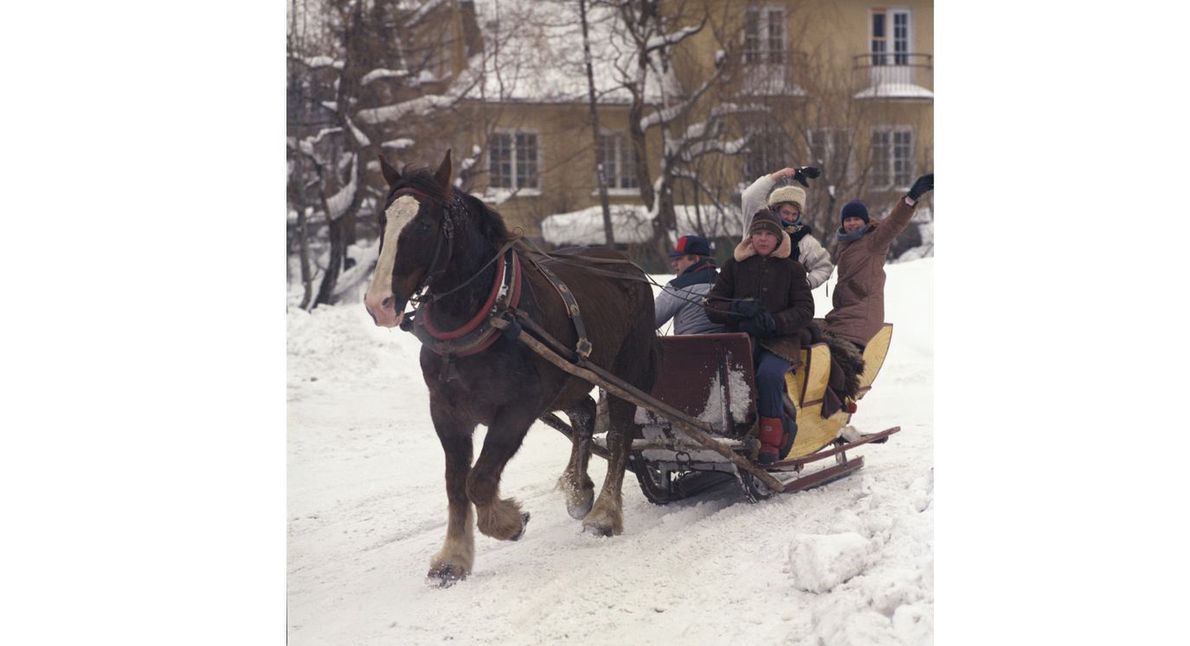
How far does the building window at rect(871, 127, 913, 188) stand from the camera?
18.2 ft

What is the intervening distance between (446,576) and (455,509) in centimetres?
25

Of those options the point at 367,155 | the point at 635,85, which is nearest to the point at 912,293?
the point at 635,85

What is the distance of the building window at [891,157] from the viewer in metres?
5.56

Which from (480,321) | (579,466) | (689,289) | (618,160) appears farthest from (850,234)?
(480,321)

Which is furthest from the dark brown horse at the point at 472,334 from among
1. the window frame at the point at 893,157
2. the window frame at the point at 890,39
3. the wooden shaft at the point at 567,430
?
the window frame at the point at 890,39

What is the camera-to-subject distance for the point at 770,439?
574 cm

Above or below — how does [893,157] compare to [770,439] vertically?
above

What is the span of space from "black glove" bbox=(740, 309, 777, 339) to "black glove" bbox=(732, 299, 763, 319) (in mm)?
18

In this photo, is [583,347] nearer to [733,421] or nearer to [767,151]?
[733,421]

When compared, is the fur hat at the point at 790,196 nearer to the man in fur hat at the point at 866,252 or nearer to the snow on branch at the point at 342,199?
the man in fur hat at the point at 866,252

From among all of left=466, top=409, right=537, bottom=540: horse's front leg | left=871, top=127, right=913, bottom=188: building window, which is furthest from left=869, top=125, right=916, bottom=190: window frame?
left=466, top=409, right=537, bottom=540: horse's front leg

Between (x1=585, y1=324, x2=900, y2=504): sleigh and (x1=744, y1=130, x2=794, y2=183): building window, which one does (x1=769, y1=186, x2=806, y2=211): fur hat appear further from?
(x1=585, y1=324, x2=900, y2=504): sleigh

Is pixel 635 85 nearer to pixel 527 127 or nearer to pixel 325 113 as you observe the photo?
pixel 527 127

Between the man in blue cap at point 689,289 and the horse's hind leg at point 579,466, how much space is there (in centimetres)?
53
